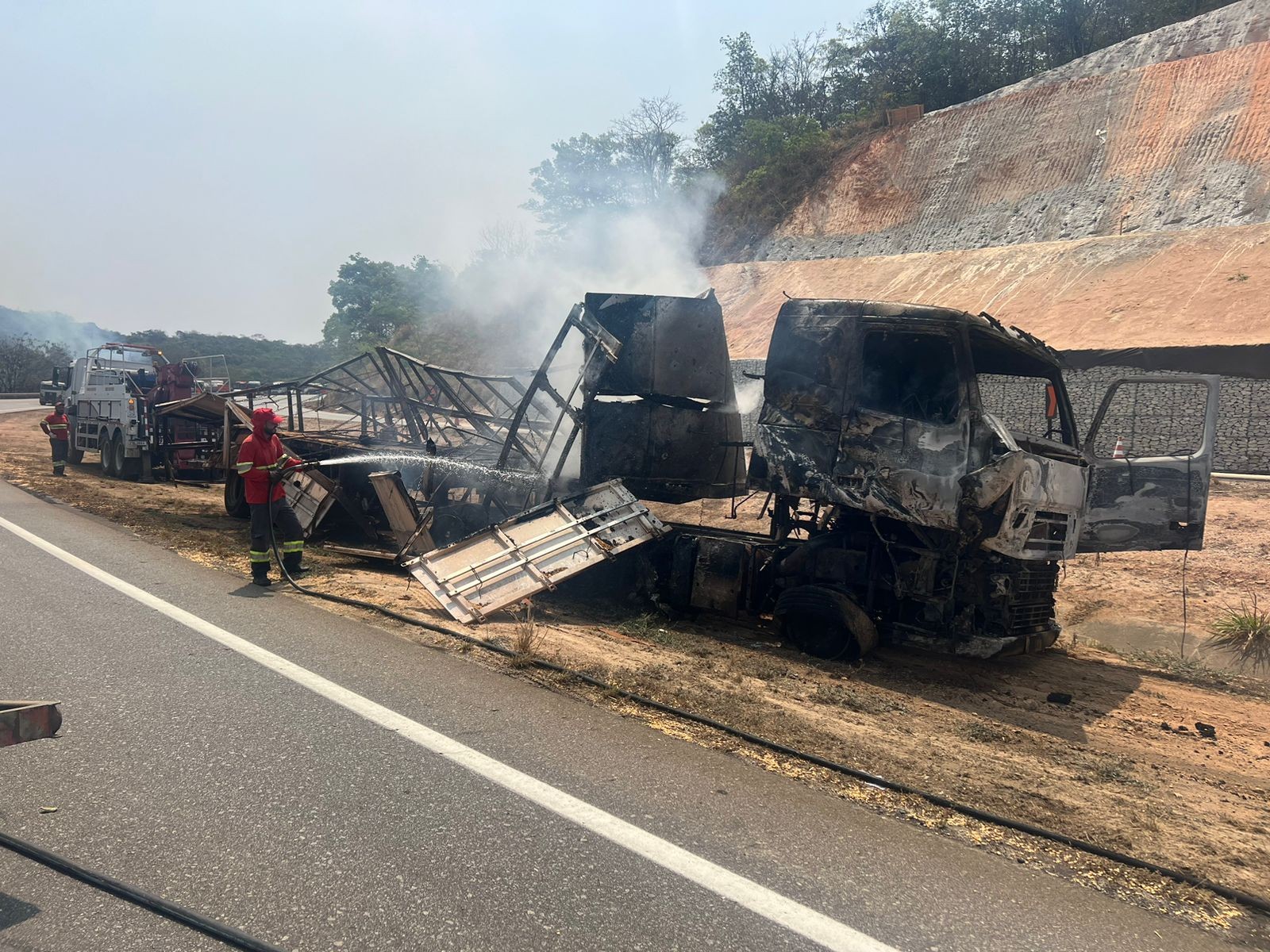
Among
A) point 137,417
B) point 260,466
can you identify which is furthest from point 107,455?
point 260,466

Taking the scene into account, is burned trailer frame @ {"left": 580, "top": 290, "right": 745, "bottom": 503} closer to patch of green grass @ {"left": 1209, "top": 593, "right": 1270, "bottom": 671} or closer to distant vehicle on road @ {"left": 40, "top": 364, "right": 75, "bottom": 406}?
patch of green grass @ {"left": 1209, "top": 593, "right": 1270, "bottom": 671}

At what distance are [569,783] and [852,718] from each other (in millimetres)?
2150

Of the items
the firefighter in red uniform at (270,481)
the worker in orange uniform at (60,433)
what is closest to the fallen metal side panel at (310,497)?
the firefighter in red uniform at (270,481)

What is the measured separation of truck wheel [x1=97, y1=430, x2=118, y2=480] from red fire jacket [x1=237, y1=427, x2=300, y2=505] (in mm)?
10895

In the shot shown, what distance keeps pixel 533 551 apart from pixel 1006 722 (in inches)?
146

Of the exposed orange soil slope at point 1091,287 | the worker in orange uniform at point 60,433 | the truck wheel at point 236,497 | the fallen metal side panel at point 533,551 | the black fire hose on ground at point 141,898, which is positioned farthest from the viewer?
the exposed orange soil slope at point 1091,287

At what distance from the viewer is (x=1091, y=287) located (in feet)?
88.1

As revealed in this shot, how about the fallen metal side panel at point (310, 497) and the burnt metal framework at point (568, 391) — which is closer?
the burnt metal framework at point (568, 391)

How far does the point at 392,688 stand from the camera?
4898 mm

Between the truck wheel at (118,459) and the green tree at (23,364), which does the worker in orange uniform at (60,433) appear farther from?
the green tree at (23,364)

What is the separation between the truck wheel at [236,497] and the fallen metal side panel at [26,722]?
9.76 meters

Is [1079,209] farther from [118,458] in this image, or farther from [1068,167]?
[118,458]

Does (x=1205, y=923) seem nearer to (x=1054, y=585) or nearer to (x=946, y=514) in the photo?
(x=946, y=514)

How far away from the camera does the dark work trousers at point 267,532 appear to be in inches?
305
